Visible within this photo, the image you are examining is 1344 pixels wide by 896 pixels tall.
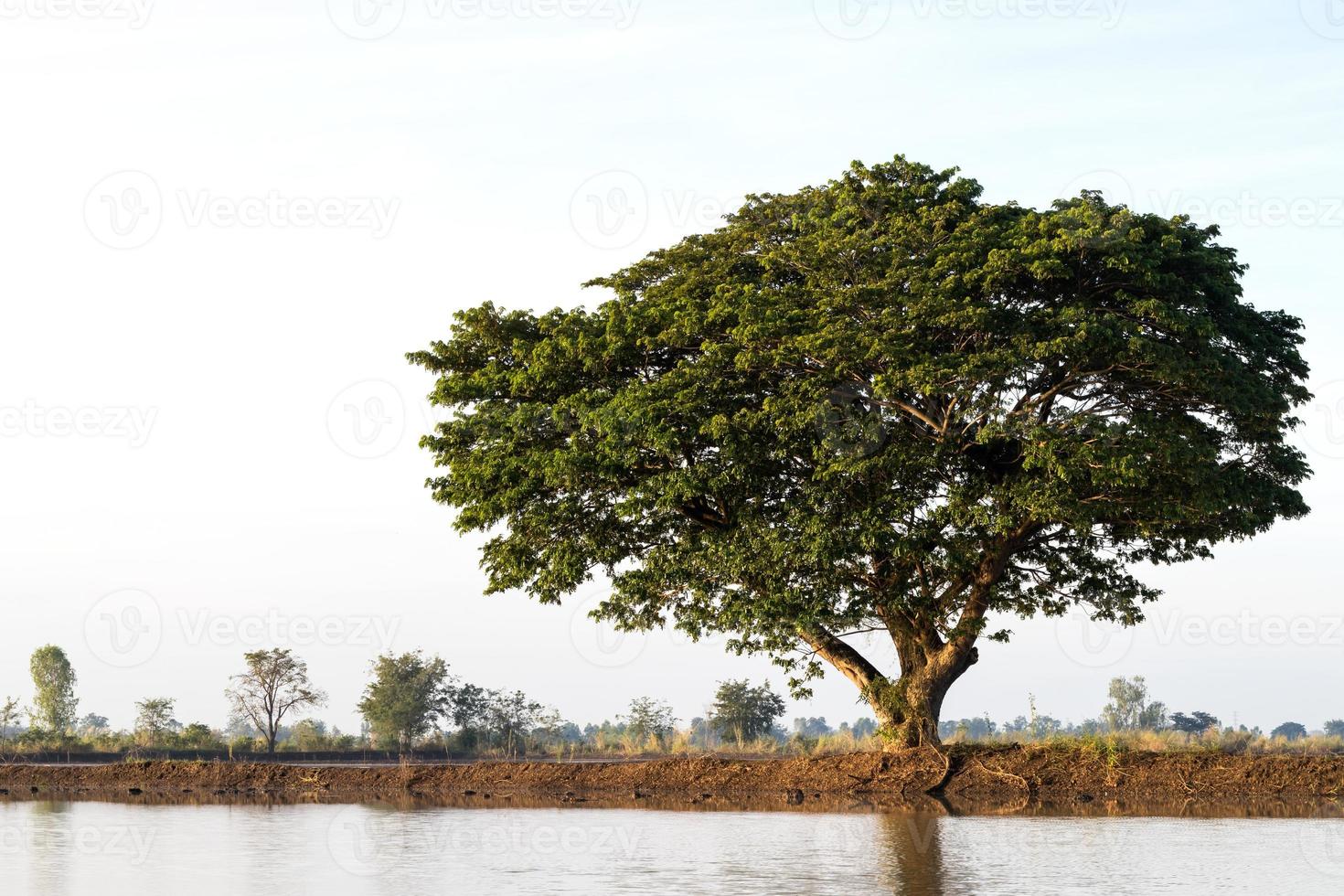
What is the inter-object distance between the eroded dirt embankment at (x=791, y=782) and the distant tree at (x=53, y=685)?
34.1 metres

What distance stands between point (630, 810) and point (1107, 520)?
1226cm

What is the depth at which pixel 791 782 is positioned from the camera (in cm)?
2811

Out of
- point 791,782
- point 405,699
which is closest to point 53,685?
point 405,699

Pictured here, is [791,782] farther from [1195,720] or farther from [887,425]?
[1195,720]

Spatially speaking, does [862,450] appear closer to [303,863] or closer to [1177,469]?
[1177,469]

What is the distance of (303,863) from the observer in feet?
51.1

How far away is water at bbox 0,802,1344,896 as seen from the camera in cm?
1355

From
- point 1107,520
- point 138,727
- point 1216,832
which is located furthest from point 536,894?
point 138,727

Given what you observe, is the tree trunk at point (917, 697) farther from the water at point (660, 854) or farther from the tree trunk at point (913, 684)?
the water at point (660, 854)

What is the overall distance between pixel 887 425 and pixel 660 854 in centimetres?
1227

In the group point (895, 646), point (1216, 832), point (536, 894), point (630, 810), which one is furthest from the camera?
point (895, 646)

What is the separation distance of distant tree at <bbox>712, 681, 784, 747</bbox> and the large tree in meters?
19.8

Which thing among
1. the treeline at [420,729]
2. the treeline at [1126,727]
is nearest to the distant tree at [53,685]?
the treeline at [420,729]

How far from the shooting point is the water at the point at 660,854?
1355 cm
